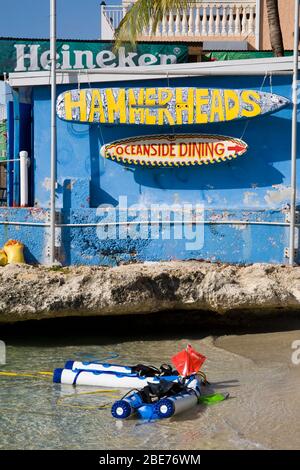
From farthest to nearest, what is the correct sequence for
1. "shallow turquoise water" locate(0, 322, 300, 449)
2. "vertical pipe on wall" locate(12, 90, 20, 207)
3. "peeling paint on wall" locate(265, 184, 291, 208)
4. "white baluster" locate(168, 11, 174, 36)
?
"white baluster" locate(168, 11, 174, 36)
"vertical pipe on wall" locate(12, 90, 20, 207)
"peeling paint on wall" locate(265, 184, 291, 208)
"shallow turquoise water" locate(0, 322, 300, 449)

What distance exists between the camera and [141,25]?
1352 centimetres

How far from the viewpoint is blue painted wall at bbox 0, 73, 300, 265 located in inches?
452

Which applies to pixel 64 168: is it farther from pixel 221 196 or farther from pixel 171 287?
pixel 171 287

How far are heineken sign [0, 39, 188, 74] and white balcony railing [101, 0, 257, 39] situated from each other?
4.01 m

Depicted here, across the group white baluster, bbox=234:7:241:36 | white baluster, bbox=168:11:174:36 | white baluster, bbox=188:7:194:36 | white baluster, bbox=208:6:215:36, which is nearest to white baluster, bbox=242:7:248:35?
white baluster, bbox=234:7:241:36

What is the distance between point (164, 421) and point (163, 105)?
6.55 m

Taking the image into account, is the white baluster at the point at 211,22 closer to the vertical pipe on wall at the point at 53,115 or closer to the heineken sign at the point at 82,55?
the heineken sign at the point at 82,55

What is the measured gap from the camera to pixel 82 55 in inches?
584

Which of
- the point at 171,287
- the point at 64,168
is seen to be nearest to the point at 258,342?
the point at 171,287

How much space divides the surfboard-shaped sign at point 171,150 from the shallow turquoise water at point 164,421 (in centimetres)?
352

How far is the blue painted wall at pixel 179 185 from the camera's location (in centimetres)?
1149

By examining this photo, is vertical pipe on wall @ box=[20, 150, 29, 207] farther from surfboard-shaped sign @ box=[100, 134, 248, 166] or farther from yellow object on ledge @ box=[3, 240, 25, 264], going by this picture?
surfboard-shaped sign @ box=[100, 134, 248, 166]

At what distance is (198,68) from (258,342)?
16.7 ft

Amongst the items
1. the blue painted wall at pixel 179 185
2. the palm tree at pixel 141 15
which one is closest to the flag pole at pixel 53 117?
the blue painted wall at pixel 179 185
